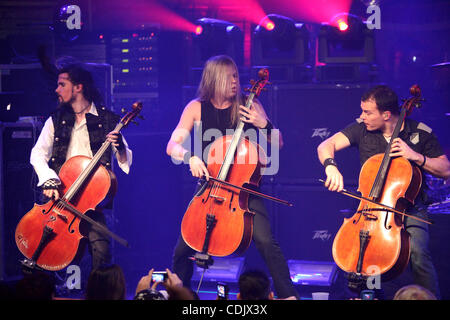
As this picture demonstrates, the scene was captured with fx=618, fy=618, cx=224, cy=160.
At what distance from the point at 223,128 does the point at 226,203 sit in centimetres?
69

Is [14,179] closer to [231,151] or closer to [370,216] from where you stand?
[231,151]

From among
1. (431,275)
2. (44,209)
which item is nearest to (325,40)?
(431,275)

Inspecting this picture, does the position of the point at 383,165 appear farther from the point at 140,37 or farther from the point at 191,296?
the point at 140,37

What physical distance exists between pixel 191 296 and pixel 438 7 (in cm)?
576

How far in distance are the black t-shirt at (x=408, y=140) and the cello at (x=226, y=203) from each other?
0.73 metres

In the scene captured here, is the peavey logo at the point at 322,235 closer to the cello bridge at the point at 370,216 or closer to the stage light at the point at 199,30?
the cello bridge at the point at 370,216

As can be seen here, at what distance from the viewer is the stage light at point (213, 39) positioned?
5.71 metres

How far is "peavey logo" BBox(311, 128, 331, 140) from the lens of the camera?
17.7 ft

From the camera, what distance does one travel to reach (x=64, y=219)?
409 centimetres

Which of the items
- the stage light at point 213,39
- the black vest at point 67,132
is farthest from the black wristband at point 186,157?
the stage light at point 213,39

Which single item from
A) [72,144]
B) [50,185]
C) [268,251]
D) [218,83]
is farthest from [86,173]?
[268,251]

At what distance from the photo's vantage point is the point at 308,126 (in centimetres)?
546
